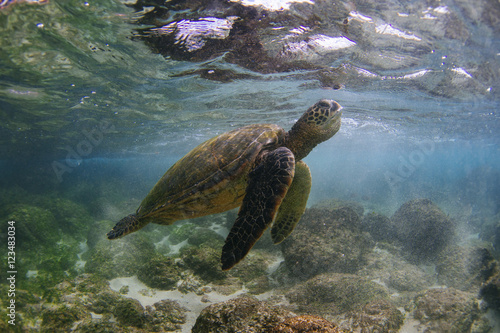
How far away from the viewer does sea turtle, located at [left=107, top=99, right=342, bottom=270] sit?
3406 millimetres

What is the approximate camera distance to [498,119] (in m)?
17.6

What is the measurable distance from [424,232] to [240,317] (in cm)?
1011

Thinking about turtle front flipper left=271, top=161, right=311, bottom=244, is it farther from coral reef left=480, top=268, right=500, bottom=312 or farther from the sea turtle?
coral reef left=480, top=268, right=500, bottom=312

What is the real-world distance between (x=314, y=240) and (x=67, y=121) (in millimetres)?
17698

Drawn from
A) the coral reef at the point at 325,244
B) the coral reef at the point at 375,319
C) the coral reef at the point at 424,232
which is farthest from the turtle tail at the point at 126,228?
the coral reef at the point at 424,232

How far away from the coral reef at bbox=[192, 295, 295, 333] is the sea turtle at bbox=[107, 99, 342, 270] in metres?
1.36

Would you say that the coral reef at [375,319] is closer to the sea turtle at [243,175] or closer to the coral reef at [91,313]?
the sea turtle at [243,175]

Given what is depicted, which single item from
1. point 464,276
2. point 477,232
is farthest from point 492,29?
point 477,232

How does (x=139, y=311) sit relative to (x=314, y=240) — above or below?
above

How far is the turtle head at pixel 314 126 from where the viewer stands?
4.43 metres

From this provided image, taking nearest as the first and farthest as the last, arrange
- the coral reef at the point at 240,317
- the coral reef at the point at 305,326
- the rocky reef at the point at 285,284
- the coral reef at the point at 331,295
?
the coral reef at the point at 305,326
the coral reef at the point at 240,317
the rocky reef at the point at 285,284
the coral reef at the point at 331,295

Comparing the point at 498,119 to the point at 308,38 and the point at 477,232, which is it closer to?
the point at 477,232

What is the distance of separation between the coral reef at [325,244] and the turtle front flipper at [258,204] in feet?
12.9

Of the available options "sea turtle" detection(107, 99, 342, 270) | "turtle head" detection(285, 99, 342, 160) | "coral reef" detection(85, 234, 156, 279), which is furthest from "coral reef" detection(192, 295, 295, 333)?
"coral reef" detection(85, 234, 156, 279)
